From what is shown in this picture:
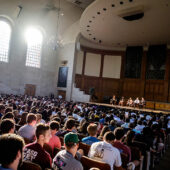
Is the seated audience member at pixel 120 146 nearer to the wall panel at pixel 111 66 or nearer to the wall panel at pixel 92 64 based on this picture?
the wall panel at pixel 92 64

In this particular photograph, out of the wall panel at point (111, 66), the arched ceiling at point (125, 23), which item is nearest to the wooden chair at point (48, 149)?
the arched ceiling at point (125, 23)

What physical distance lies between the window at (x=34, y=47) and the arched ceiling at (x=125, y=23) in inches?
223

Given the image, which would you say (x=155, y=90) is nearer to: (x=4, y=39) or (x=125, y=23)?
(x=125, y=23)

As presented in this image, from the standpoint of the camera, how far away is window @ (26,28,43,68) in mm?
20823

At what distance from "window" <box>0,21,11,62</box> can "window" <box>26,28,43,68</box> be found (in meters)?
2.10

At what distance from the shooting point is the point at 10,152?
4.90ft

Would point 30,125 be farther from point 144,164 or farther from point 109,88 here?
point 109,88

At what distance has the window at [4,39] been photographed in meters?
19.1

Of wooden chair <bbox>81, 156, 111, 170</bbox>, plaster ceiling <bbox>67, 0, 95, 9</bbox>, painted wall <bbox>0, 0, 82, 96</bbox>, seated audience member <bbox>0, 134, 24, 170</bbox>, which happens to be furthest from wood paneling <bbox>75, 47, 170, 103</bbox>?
seated audience member <bbox>0, 134, 24, 170</bbox>

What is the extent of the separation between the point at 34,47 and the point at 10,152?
2092 centimetres

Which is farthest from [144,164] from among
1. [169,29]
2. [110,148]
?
[169,29]

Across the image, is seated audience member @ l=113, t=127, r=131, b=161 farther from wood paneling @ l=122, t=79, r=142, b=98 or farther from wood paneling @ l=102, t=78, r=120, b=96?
wood paneling @ l=102, t=78, r=120, b=96

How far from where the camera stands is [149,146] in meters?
4.57

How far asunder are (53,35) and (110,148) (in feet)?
67.3
